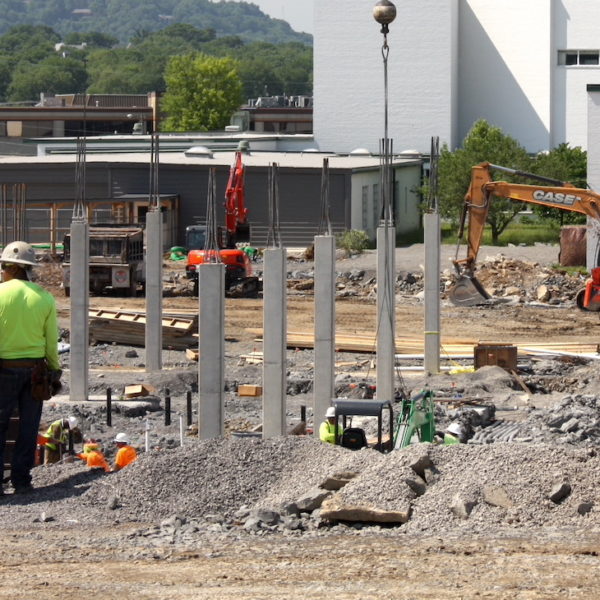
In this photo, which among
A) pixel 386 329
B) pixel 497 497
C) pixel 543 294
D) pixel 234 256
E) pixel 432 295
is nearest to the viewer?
pixel 497 497

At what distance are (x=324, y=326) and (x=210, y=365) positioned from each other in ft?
10.4

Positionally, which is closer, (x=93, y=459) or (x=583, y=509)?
(x=583, y=509)

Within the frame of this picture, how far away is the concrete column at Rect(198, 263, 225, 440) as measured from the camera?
16.8 m

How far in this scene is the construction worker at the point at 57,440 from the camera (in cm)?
1588

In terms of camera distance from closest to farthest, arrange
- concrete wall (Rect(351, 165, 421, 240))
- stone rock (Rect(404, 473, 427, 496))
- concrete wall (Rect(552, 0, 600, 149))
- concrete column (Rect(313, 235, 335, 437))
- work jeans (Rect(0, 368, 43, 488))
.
Result: stone rock (Rect(404, 473, 427, 496)) < work jeans (Rect(0, 368, 43, 488)) < concrete column (Rect(313, 235, 335, 437)) < concrete wall (Rect(351, 165, 421, 240)) < concrete wall (Rect(552, 0, 600, 149))

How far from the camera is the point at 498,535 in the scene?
11.6 metres

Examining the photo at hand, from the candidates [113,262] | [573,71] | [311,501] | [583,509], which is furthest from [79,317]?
[573,71]

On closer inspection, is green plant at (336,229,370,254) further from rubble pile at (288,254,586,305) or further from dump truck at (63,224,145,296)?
dump truck at (63,224,145,296)

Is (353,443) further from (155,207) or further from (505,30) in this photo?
(505,30)

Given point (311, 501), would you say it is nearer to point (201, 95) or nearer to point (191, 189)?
point (191, 189)

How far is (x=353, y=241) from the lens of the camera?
4984 cm

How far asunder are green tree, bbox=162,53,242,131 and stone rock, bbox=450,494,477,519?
118850mm

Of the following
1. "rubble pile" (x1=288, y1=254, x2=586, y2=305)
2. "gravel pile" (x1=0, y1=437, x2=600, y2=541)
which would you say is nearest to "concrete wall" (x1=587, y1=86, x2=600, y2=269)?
"rubble pile" (x1=288, y1=254, x2=586, y2=305)

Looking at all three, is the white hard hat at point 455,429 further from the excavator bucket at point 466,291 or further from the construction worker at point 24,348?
the excavator bucket at point 466,291
